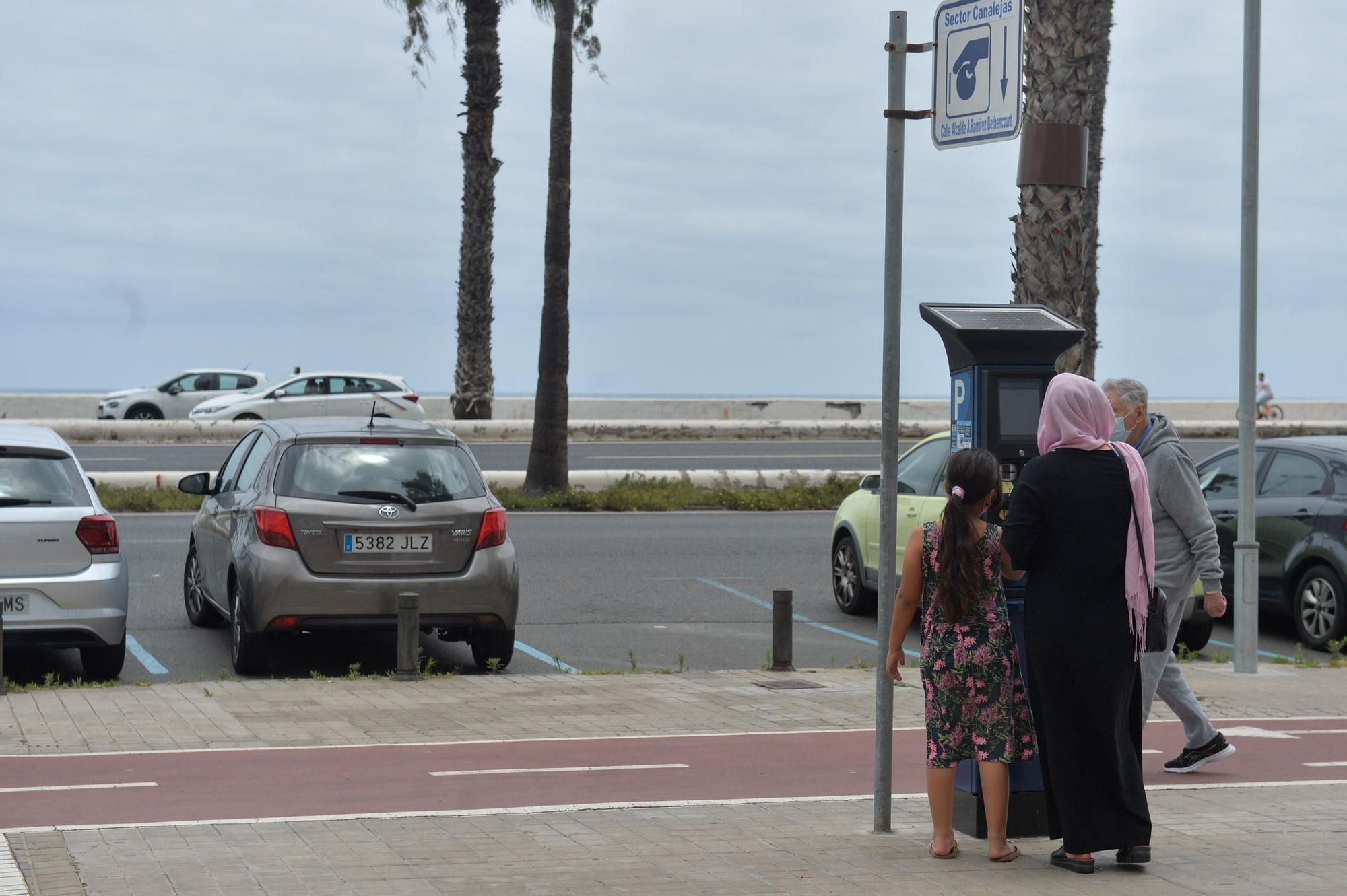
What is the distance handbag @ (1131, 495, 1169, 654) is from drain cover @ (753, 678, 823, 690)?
3.55 meters

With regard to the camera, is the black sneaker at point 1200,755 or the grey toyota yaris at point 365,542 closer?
the black sneaker at point 1200,755

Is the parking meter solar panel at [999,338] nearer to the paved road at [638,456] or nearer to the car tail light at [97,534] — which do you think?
the car tail light at [97,534]

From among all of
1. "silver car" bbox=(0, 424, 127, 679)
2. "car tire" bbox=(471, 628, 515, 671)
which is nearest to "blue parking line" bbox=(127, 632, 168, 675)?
"silver car" bbox=(0, 424, 127, 679)

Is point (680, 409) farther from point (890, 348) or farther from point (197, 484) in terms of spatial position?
point (890, 348)

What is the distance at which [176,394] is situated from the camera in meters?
39.9

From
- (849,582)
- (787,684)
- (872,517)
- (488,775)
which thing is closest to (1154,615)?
(488,775)

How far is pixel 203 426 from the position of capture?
3356cm

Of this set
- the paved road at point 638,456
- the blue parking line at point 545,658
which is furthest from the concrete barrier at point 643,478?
the blue parking line at point 545,658

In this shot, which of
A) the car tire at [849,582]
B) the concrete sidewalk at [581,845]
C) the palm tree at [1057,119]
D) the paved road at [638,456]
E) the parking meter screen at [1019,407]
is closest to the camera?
the concrete sidewalk at [581,845]

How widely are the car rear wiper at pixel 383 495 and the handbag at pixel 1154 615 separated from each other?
5037 millimetres

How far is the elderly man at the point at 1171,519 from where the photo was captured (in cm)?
750

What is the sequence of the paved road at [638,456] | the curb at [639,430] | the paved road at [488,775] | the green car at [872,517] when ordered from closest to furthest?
1. the paved road at [488,775]
2. the green car at [872,517]
3. the paved road at [638,456]
4. the curb at [639,430]

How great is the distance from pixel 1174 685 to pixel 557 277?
15021 millimetres

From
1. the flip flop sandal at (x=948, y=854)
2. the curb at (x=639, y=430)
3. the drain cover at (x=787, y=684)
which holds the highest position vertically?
the curb at (x=639, y=430)
